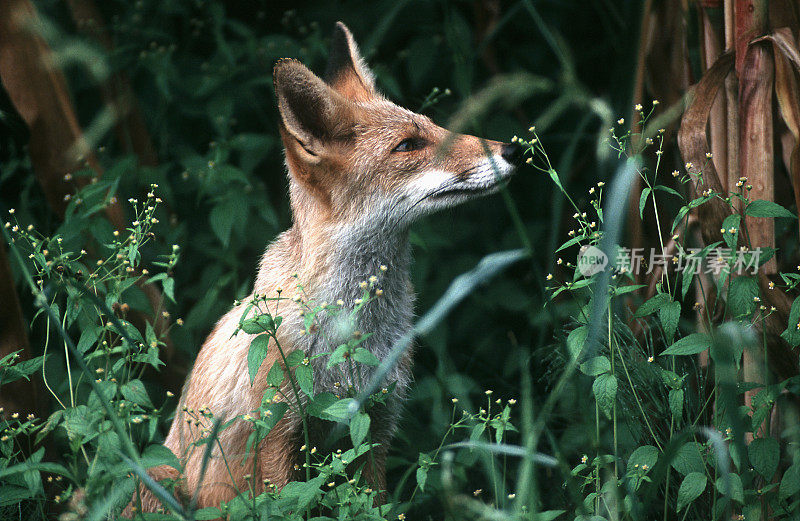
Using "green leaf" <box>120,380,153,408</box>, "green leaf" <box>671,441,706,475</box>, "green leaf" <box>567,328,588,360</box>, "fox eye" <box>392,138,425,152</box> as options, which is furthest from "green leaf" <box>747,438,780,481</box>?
"green leaf" <box>120,380,153,408</box>

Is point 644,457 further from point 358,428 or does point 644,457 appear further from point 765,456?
point 358,428

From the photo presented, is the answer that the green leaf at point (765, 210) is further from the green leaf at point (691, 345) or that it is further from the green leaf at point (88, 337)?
the green leaf at point (88, 337)

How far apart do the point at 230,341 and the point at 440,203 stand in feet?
3.29

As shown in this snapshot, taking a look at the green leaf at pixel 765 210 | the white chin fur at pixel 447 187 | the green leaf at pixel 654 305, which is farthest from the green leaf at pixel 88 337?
the green leaf at pixel 765 210

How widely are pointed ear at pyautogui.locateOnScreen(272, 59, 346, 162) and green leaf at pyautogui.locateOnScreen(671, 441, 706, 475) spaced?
5.61 ft

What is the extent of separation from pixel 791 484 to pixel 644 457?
0.42 m

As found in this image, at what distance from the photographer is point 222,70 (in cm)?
420

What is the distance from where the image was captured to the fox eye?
3.12 m

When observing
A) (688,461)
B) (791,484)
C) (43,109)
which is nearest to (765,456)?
(791,484)

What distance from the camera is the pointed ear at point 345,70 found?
3.40 metres

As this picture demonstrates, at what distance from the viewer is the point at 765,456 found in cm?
230

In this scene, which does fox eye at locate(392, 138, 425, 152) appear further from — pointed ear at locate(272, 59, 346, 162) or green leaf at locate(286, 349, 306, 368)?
green leaf at locate(286, 349, 306, 368)

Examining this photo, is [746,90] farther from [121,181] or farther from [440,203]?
[121,181]

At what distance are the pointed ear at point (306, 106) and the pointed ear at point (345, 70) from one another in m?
0.31
